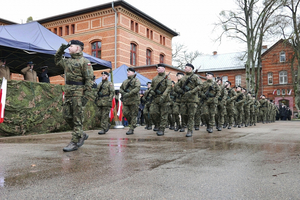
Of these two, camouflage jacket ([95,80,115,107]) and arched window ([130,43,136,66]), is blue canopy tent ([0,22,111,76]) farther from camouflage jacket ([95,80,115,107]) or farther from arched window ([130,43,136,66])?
arched window ([130,43,136,66])

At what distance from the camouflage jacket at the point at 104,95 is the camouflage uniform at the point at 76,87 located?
151 inches

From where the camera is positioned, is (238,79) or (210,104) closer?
(210,104)

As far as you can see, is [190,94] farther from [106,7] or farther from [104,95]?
[106,7]

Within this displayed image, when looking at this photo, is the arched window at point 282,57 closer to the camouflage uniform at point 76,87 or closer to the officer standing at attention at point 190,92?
the officer standing at attention at point 190,92

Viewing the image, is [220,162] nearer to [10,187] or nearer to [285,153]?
[285,153]

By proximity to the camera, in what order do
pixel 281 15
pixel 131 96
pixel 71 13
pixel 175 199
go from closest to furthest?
1. pixel 175 199
2. pixel 131 96
3. pixel 281 15
4. pixel 71 13

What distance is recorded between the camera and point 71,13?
29859mm

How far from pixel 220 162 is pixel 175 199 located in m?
1.85

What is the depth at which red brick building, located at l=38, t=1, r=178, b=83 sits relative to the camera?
91.7 feet

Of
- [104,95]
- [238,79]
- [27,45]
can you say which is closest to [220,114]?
[104,95]

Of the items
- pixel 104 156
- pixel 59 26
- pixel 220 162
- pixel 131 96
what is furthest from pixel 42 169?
pixel 59 26

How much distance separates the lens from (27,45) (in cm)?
1005

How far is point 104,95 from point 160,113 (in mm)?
2035

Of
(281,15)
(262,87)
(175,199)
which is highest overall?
Result: (281,15)
